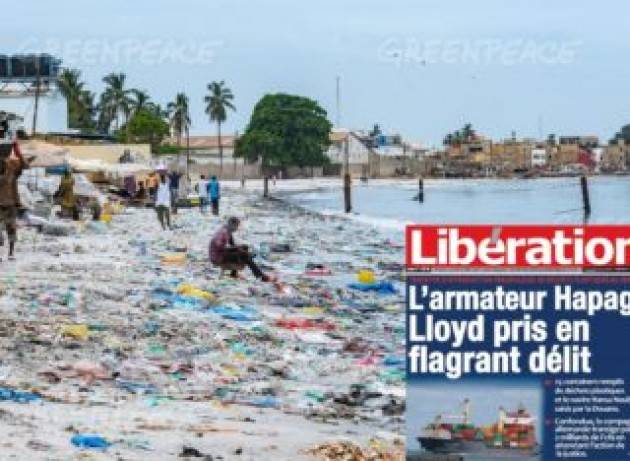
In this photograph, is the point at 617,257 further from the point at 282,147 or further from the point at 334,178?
the point at 334,178

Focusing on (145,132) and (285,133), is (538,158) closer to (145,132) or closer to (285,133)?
(285,133)

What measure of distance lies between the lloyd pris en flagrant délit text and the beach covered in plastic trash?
204cm

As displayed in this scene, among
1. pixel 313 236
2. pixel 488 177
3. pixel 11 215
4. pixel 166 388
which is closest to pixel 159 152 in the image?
→ pixel 313 236

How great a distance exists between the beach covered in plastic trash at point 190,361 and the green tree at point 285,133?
312ft

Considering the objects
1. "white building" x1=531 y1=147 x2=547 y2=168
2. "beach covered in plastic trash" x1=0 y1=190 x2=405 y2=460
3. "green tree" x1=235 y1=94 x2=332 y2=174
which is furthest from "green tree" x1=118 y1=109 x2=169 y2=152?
"white building" x1=531 y1=147 x2=547 y2=168

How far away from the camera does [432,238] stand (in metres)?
4.77

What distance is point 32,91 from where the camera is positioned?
2559 inches

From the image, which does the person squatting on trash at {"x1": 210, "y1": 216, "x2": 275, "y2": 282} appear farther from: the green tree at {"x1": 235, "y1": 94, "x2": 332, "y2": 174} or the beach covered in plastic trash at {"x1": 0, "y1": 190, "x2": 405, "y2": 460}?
the green tree at {"x1": 235, "y1": 94, "x2": 332, "y2": 174}

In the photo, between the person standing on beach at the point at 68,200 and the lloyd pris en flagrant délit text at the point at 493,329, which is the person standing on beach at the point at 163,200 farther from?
the lloyd pris en flagrant délit text at the point at 493,329

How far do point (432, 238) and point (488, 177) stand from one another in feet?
544

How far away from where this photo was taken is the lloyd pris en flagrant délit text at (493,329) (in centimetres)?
471

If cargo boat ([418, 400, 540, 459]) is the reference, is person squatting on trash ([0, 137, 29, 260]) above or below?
above

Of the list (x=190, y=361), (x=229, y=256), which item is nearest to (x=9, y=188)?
(x=229, y=256)

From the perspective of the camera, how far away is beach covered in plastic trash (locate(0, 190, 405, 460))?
22.4 feet
